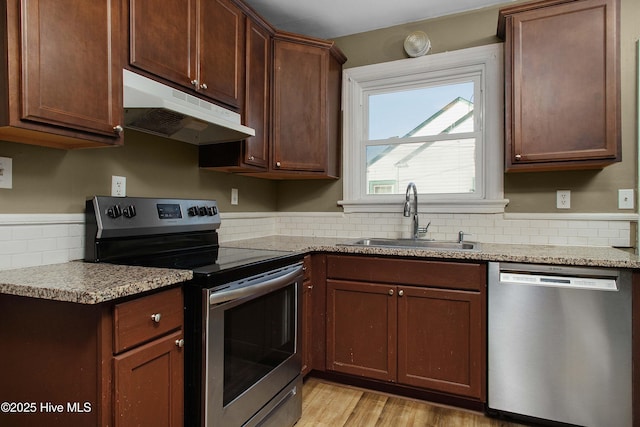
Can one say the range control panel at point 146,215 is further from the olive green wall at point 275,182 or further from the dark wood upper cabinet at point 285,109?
the dark wood upper cabinet at point 285,109

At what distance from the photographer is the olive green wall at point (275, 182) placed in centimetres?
151

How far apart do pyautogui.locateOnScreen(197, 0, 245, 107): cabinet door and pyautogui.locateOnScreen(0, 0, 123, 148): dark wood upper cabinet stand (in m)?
0.50

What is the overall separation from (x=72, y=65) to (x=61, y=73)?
5 cm

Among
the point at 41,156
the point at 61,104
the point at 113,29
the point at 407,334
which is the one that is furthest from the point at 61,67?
the point at 407,334

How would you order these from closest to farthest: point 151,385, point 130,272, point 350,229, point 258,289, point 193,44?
point 151,385 < point 130,272 < point 258,289 < point 193,44 < point 350,229

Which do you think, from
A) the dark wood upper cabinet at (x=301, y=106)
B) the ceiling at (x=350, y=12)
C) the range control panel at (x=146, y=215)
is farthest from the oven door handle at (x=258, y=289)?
the ceiling at (x=350, y=12)

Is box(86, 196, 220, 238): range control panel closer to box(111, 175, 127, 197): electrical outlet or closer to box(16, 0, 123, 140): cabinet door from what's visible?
box(111, 175, 127, 197): electrical outlet

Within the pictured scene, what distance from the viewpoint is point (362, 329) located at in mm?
2229

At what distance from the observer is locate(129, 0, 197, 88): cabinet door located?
1.53 metres

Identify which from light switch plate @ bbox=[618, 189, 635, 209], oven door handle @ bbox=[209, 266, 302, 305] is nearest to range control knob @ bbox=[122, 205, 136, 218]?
oven door handle @ bbox=[209, 266, 302, 305]

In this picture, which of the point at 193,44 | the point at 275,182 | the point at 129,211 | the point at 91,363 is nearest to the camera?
the point at 91,363

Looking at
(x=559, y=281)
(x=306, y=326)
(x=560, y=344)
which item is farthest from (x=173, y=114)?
(x=560, y=344)

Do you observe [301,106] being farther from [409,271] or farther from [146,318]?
[146,318]

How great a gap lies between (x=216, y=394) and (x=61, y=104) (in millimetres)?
1129
